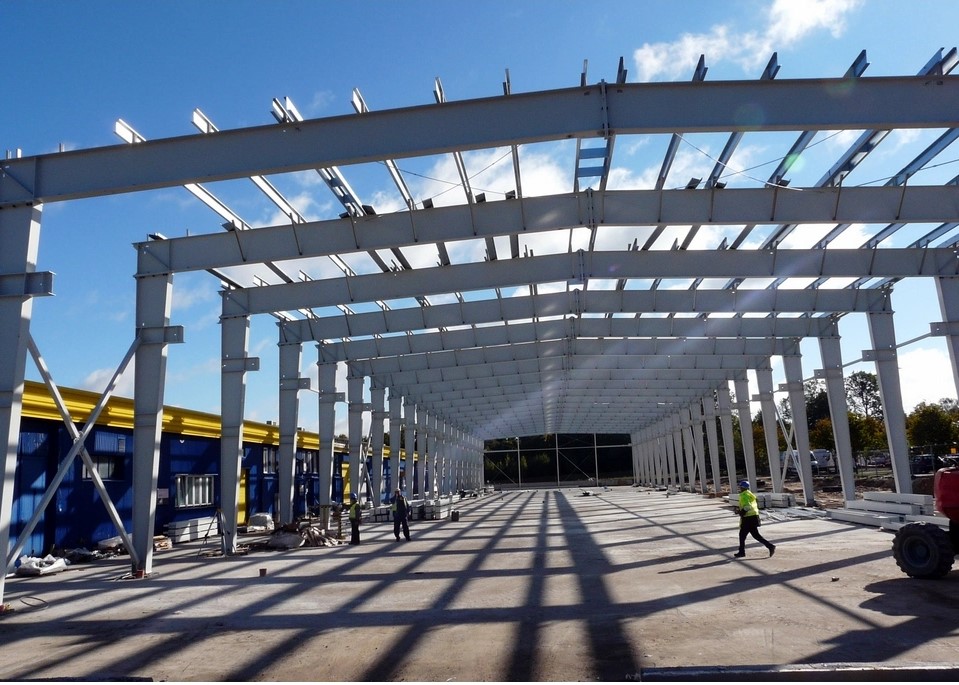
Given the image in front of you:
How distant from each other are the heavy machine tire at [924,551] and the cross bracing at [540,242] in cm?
627

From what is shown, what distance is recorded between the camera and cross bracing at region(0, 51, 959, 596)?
37.6ft

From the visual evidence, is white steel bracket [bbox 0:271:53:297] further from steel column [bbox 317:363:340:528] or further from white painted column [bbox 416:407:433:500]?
white painted column [bbox 416:407:433:500]

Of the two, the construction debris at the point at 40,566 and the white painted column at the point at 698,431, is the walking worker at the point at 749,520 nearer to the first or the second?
the construction debris at the point at 40,566

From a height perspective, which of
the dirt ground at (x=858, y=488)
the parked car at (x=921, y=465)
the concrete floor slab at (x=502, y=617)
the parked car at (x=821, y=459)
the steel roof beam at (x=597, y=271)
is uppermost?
the steel roof beam at (x=597, y=271)

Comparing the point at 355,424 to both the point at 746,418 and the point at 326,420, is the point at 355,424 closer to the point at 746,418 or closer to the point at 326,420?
the point at 326,420

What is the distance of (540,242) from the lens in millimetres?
19312

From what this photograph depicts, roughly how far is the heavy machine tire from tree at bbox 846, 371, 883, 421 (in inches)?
4109

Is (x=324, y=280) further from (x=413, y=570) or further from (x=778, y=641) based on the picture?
(x=778, y=641)

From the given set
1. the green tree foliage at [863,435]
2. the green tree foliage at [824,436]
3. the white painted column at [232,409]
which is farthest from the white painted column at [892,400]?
the green tree foliage at [824,436]

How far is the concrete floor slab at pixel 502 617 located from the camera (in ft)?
25.4

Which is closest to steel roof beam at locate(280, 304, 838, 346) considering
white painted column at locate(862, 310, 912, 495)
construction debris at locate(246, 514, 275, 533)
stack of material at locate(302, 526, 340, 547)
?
white painted column at locate(862, 310, 912, 495)

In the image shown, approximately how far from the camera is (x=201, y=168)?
1252 centimetres

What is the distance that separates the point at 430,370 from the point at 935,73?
24778 millimetres

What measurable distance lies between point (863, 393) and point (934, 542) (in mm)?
107043
